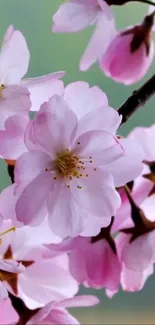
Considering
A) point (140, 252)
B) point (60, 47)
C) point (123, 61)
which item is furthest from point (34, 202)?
point (60, 47)

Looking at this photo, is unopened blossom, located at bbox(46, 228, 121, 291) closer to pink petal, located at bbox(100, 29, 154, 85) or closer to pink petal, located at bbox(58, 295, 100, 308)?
pink petal, located at bbox(58, 295, 100, 308)

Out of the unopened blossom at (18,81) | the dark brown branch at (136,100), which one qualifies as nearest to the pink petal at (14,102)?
the unopened blossom at (18,81)

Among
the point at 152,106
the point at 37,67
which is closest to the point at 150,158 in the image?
the point at 37,67

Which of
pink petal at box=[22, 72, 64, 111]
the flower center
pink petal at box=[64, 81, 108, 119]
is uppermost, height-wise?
pink petal at box=[22, 72, 64, 111]

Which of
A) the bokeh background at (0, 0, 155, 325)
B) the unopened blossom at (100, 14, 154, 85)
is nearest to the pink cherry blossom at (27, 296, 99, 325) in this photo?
the unopened blossom at (100, 14, 154, 85)

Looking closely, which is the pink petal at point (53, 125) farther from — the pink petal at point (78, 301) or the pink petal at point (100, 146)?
the pink petal at point (78, 301)

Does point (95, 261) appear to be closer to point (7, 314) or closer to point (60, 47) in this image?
point (7, 314)
